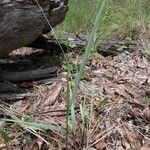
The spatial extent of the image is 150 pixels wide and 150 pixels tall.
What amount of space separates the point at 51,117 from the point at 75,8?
2.52 m

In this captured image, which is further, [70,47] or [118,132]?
[70,47]

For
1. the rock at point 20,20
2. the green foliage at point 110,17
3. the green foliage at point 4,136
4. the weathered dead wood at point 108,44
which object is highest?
the rock at point 20,20

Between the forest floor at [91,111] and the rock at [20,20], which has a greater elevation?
the rock at [20,20]

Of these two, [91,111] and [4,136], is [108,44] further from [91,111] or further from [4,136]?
[4,136]

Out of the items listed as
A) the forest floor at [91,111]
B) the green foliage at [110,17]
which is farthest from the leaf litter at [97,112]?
the green foliage at [110,17]

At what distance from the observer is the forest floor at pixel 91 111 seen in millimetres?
2199

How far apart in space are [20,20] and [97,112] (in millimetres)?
762

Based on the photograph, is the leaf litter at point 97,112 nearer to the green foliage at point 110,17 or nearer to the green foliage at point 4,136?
the green foliage at point 4,136

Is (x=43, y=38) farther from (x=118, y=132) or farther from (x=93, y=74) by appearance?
(x=118, y=132)

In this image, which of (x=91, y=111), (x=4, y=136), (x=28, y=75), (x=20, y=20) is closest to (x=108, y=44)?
(x=28, y=75)

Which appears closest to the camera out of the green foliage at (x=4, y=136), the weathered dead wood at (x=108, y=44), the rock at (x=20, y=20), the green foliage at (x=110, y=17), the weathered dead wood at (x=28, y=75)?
the green foliage at (x=4, y=136)

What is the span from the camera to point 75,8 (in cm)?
471

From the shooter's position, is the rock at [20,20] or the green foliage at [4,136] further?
the rock at [20,20]

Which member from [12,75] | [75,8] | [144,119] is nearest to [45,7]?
[12,75]
